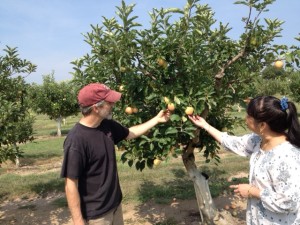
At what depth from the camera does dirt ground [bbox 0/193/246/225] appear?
525 centimetres

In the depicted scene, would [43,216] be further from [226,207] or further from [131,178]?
[226,207]

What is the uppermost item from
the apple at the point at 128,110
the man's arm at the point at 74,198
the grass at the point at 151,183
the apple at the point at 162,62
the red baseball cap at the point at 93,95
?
the apple at the point at 162,62

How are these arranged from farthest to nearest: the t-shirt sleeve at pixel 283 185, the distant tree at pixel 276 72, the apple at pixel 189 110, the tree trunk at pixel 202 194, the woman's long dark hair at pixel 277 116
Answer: the tree trunk at pixel 202 194
the distant tree at pixel 276 72
the apple at pixel 189 110
the woman's long dark hair at pixel 277 116
the t-shirt sleeve at pixel 283 185

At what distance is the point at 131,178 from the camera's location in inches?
305

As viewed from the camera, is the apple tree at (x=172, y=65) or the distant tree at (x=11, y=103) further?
the distant tree at (x=11, y=103)

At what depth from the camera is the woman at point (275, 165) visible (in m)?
2.20

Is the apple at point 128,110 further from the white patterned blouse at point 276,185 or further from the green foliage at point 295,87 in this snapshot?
the green foliage at point 295,87

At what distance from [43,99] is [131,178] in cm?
1333

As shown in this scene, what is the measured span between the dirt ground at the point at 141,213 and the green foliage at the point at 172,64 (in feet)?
5.76

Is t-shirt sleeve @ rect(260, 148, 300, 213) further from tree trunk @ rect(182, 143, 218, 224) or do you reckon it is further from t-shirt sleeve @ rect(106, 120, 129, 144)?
tree trunk @ rect(182, 143, 218, 224)

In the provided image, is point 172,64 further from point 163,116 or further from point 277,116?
point 277,116

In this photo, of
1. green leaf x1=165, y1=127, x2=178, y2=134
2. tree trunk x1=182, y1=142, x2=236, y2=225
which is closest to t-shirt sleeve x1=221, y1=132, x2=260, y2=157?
green leaf x1=165, y1=127, x2=178, y2=134

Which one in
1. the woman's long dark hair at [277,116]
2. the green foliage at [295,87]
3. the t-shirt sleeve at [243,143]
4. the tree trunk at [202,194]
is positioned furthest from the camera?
the green foliage at [295,87]

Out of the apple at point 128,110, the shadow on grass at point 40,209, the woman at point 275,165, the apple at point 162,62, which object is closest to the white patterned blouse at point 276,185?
the woman at point 275,165
